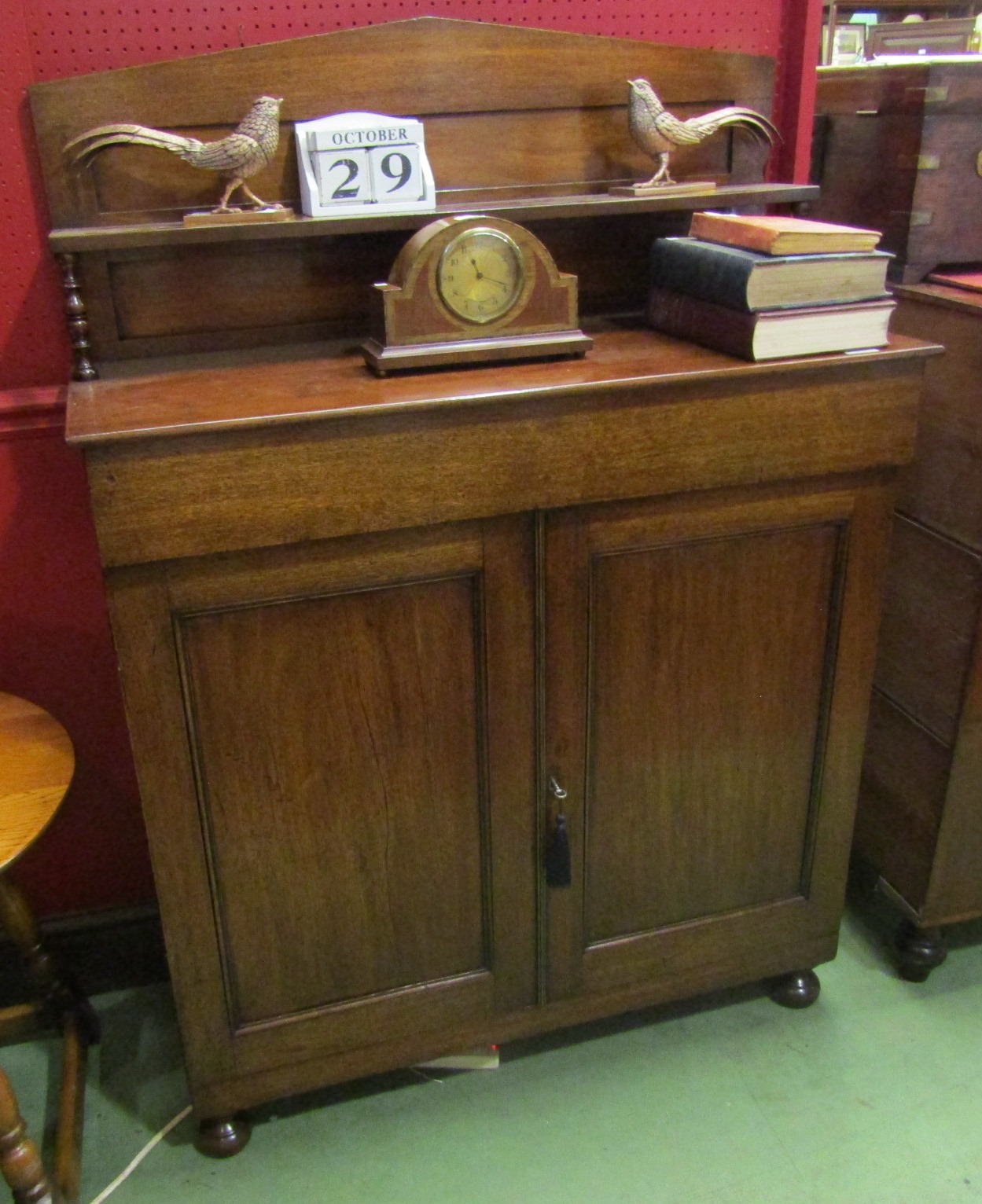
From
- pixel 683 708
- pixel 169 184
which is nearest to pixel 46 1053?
pixel 683 708

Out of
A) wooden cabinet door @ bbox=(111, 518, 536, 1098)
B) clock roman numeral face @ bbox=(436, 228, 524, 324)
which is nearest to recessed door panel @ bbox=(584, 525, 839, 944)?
wooden cabinet door @ bbox=(111, 518, 536, 1098)

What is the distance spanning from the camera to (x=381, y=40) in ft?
4.64

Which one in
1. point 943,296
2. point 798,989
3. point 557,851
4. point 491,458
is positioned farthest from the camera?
point 798,989

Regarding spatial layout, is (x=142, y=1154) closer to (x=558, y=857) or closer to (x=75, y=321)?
(x=558, y=857)

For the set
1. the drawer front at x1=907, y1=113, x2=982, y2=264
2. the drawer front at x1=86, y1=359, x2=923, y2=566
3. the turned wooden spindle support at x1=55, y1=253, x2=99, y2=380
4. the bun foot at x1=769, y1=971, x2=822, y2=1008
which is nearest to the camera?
the drawer front at x1=86, y1=359, x2=923, y2=566

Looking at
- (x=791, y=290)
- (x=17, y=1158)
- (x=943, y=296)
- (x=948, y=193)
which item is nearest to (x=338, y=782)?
(x=17, y=1158)

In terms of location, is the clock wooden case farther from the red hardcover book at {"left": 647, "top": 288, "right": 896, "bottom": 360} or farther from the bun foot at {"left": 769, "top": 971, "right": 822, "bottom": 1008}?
the bun foot at {"left": 769, "top": 971, "right": 822, "bottom": 1008}

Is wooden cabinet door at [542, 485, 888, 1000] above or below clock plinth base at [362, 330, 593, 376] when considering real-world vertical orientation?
below

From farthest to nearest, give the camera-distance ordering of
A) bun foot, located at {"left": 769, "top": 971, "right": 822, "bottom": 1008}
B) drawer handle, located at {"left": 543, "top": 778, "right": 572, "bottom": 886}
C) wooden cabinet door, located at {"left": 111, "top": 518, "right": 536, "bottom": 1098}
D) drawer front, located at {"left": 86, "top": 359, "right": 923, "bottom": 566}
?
bun foot, located at {"left": 769, "top": 971, "right": 822, "bottom": 1008}, drawer handle, located at {"left": 543, "top": 778, "right": 572, "bottom": 886}, wooden cabinet door, located at {"left": 111, "top": 518, "right": 536, "bottom": 1098}, drawer front, located at {"left": 86, "top": 359, "right": 923, "bottom": 566}

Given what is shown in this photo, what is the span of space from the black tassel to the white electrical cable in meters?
0.68

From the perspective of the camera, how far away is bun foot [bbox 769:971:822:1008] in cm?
174

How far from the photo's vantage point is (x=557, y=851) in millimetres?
1450

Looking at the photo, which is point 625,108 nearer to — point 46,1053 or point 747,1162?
point 747,1162

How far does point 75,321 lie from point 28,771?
1.92 ft
